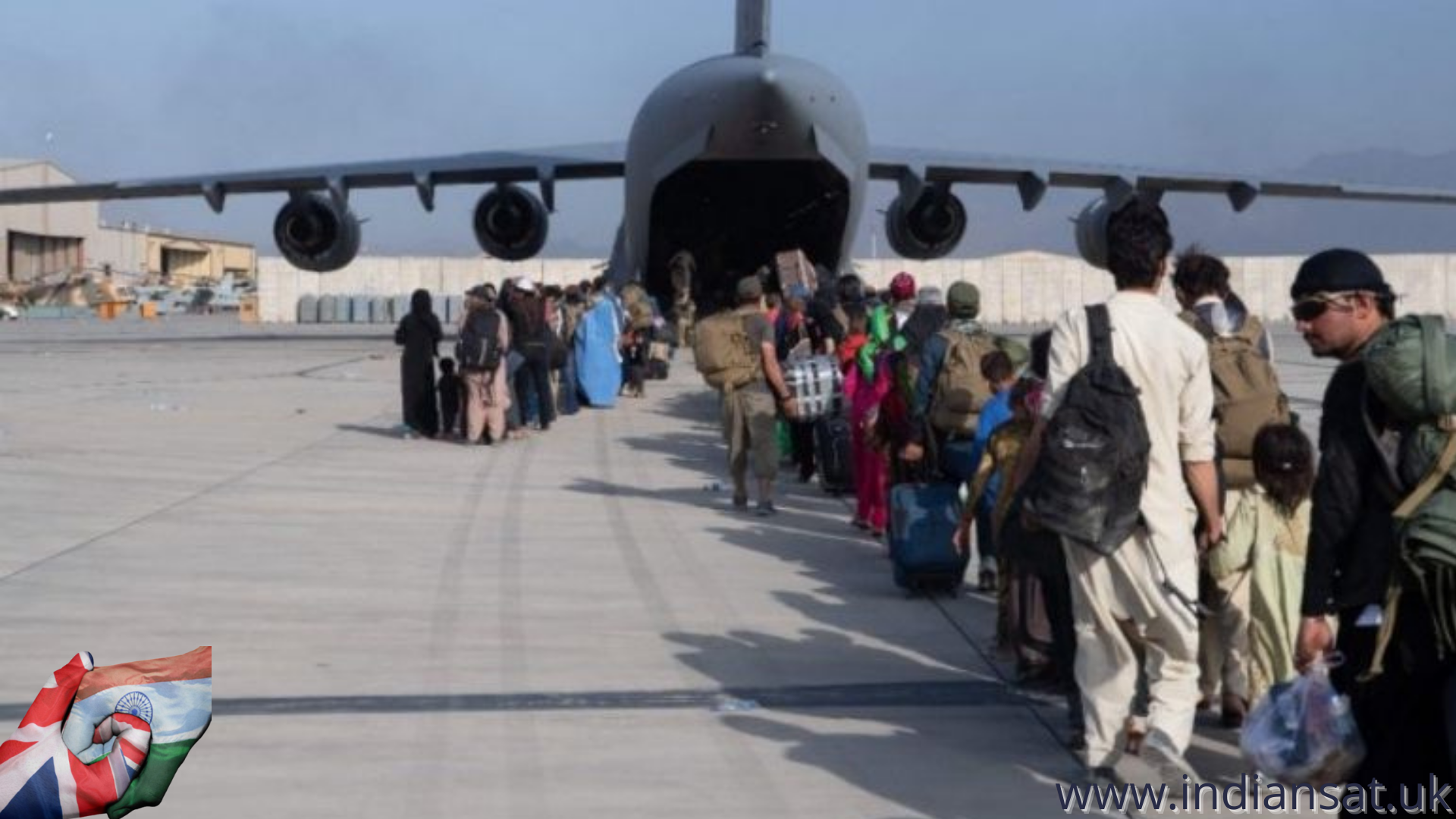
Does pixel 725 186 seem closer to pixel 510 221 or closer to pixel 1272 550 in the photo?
pixel 510 221

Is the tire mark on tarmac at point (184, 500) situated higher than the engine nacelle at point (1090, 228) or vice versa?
the engine nacelle at point (1090, 228)

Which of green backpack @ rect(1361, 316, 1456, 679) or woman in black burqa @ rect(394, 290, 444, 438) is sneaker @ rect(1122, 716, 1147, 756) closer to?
green backpack @ rect(1361, 316, 1456, 679)

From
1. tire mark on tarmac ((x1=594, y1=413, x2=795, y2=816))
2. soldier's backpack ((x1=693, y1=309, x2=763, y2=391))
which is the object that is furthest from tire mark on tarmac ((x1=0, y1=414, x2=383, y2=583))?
soldier's backpack ((x1=693, y1=309, x2=763, y2=391))

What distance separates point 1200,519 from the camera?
549 centimetres

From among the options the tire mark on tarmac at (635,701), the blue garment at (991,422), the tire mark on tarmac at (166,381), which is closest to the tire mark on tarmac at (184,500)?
the tire mark on tarmac at (635,701)

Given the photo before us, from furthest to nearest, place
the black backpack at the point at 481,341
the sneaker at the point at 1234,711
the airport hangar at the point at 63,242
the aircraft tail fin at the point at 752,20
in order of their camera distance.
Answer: the airport hangar at the point at 63,242, the aircraft tail fin at the point at 752,20, the black backpack at the point at 481,341, the sneaker at the point at 1234,711

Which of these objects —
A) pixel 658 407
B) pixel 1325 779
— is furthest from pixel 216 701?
pixel 658 407

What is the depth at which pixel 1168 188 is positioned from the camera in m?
31.9

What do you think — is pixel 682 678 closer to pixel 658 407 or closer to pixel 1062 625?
pixel 1062 625

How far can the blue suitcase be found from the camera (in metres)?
8.33

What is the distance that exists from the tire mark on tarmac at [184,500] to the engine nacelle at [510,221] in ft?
46.3

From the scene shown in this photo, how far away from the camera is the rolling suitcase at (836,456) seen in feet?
40.6

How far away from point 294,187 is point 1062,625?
87.9 feet

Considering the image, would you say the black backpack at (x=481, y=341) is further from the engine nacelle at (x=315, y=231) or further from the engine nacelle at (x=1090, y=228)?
the engine nacelle at (x=315, y=231)
